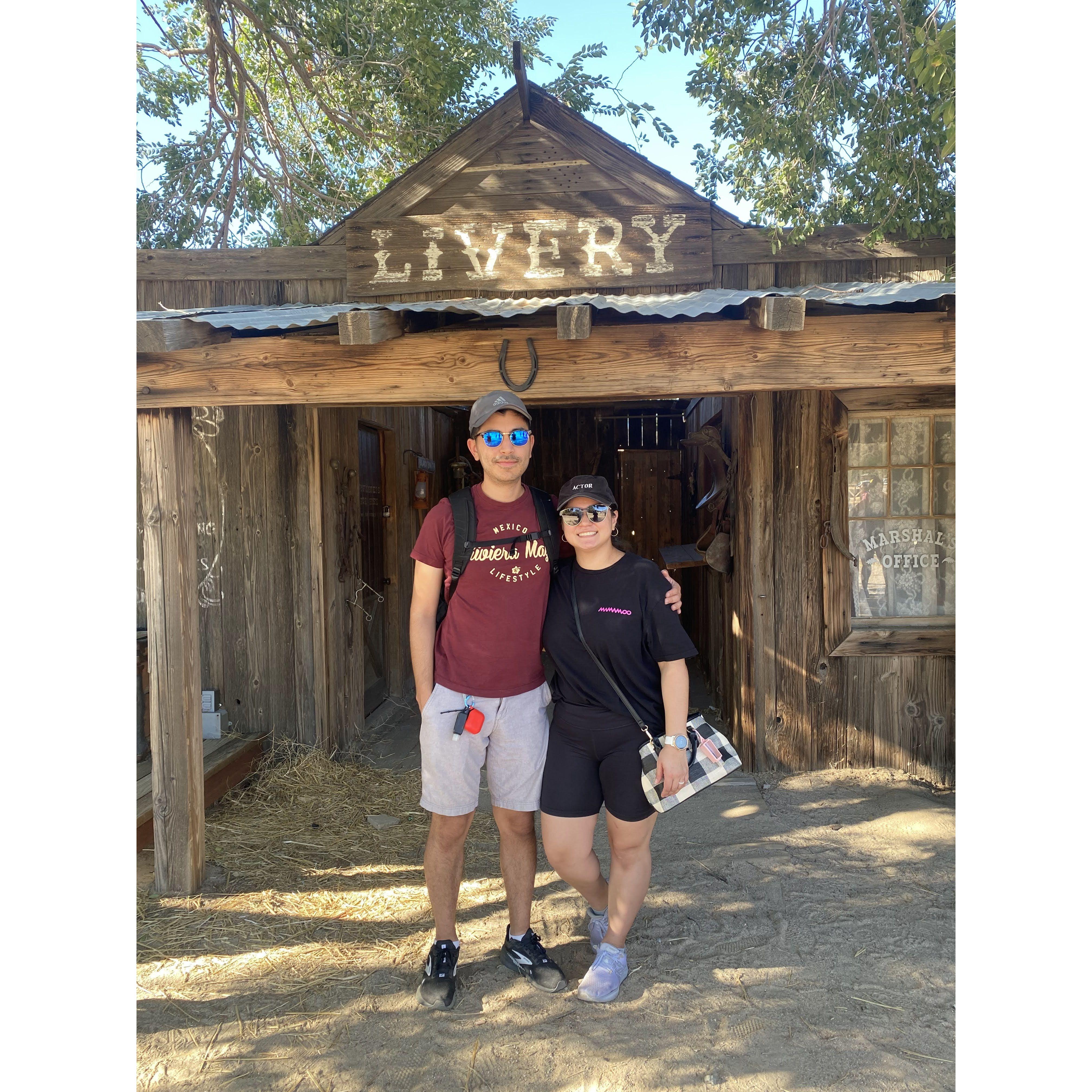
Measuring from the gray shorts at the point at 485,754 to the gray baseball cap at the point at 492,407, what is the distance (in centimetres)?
98

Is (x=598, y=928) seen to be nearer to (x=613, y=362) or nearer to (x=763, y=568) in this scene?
(x=613, y=362)

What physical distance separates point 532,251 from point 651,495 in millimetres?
5353

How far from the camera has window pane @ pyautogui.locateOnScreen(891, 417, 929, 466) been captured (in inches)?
211

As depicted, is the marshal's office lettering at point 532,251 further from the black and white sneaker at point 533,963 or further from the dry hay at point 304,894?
the black and white sneaker at point 533,963

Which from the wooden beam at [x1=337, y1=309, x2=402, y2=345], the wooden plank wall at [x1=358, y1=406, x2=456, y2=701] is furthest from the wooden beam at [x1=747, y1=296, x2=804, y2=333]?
the wooden plank wall at [x1=358, y1=406, x2=456, y2=701]

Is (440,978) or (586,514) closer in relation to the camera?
(586,514)

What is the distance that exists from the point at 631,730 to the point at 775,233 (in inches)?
149

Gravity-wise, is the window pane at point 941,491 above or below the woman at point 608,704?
above

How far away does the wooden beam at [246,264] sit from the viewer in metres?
5.74

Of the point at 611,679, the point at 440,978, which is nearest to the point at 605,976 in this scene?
the point at 440,978

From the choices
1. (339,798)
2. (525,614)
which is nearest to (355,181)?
(339,798)

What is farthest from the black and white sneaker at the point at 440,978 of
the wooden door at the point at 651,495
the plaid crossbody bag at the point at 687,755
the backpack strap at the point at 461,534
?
the wooden door at the point at 651,495

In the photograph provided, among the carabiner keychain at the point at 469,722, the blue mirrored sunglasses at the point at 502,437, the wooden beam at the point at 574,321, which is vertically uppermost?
the wooden beam at the point at 574,321

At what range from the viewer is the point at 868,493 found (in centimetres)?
541
